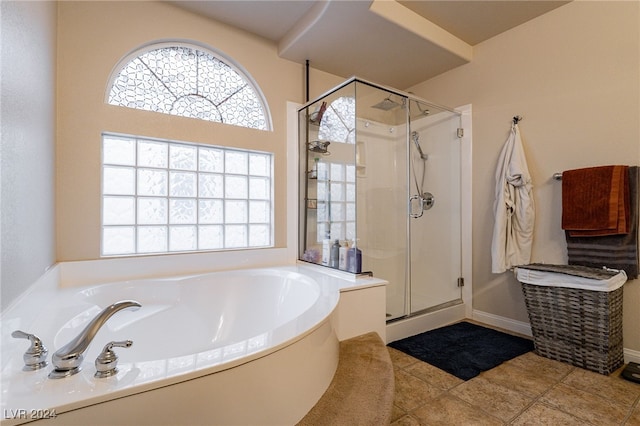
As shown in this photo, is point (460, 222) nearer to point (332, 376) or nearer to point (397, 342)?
point (397, 342)

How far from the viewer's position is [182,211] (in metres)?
2.35

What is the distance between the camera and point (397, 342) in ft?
7.39

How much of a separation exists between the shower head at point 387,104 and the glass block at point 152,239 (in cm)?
192

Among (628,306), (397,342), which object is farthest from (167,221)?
(628,306)

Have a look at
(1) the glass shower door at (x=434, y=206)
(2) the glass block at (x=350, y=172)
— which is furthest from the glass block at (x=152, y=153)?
(1) the glass shower door at (x=434, y=206)

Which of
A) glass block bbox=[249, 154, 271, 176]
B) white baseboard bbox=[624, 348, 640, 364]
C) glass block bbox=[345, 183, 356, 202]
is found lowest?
white baseboard bbox=[624, 348, 640, 364]

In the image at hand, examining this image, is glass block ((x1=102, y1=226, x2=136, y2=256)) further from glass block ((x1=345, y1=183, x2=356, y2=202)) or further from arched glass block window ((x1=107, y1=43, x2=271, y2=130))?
glass block ((x1=345, y1=183, x2=356, y2=202))

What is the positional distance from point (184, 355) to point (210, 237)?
1.34m

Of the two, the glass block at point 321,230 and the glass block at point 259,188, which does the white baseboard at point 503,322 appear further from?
the glass block at point 259,188

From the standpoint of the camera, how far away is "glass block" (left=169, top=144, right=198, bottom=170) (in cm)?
230

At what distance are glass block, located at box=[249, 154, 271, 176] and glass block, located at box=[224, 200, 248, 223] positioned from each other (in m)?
0.29

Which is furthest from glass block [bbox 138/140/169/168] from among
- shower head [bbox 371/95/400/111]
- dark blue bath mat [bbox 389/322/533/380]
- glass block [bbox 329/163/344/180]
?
dark blue bath mat [bbox 389/322/533/380]

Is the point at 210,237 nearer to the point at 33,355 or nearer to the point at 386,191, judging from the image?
the point at 386,191
